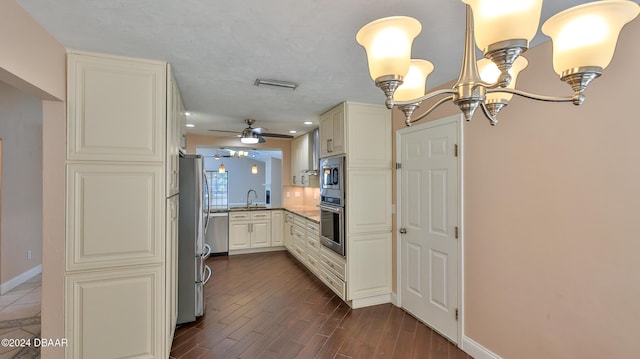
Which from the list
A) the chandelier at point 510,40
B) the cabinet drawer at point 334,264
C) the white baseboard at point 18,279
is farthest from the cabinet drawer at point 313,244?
the white baseboard at point 18,279

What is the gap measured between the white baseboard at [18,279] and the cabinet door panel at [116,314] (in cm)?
288

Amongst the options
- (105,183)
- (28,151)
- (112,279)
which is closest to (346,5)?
(105,183)

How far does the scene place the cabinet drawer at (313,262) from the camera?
4.30 m

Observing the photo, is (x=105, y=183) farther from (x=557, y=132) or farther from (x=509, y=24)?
(x=557, y=132)

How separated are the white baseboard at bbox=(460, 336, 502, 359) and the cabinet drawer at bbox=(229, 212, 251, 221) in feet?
13.8

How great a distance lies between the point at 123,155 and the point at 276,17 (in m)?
1.50

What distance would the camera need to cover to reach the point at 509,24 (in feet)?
2.60

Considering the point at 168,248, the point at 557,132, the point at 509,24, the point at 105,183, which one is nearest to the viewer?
the point at 509,24

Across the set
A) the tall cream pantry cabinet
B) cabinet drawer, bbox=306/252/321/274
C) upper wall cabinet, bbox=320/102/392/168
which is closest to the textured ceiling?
the tall cream pantry cabinet

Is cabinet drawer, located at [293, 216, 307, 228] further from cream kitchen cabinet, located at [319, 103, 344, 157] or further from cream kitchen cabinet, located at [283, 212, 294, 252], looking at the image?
cream kitchen cabinet, located at [319, 103, 344, 157]

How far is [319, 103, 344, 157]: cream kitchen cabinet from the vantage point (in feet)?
11.3

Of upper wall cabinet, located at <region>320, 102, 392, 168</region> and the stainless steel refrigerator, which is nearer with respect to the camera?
the stainless steel refrigerator

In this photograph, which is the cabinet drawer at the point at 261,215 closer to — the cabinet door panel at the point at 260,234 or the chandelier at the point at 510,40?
the cabinet door panel at the point at 260,234

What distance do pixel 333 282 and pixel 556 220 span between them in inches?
101
